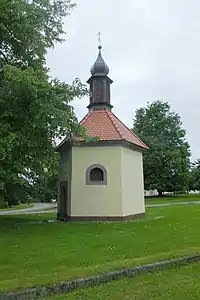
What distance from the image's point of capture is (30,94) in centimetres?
1466

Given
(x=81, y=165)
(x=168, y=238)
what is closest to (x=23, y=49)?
(x=81, y=165)

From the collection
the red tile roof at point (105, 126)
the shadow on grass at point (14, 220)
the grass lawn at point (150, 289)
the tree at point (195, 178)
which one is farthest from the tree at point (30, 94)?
the tree at point (195, 178)

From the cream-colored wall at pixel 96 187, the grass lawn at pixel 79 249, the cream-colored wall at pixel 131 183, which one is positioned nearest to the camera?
the grass lawn at pixel 79 249

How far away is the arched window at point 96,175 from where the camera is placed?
2045 centimetres

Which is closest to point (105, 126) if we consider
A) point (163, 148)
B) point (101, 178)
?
point (101, 178)

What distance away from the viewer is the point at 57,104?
1591cm

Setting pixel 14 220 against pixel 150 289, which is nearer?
pixel 150 289

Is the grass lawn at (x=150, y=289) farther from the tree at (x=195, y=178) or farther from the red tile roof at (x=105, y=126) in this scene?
the tree at (x=195, y=178)

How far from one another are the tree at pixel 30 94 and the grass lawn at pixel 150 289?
337 inches

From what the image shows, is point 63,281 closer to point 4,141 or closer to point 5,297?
point 5,297

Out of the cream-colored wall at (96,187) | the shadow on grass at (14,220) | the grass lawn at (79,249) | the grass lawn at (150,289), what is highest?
the cream-colored wall at (96,187)

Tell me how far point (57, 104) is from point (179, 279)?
10.1 metres

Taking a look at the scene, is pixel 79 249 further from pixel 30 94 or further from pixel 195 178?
pixel 195 178

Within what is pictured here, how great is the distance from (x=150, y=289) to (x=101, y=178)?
14.0 m
